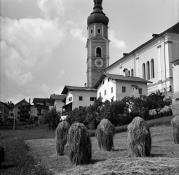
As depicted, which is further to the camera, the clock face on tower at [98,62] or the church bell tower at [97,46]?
the clock face on tower at [98,62]

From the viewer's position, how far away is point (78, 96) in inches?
2800

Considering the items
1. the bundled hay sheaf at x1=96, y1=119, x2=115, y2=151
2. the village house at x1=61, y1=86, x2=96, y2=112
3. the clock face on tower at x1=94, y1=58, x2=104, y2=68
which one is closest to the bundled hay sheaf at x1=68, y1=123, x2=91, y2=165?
the bundled hay sheaf at x1=96, y1=119, x2=115, y2=151

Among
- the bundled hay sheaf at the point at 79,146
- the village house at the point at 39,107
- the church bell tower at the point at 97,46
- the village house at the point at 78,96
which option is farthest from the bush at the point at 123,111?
the village house at the point at 39,107

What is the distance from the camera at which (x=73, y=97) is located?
2778 inches

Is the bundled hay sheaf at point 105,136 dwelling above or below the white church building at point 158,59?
below

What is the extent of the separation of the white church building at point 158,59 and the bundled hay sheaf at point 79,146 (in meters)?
45.6

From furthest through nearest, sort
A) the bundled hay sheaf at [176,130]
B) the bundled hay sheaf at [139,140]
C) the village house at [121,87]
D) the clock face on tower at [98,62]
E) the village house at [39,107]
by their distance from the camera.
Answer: the village house at [39,107] → the clock face on tower at [98,62] → the village house at [121,87] → the bundled hay sheaf at [176,130] → the bundled hay sheaf at [139,140]

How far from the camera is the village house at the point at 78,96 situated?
2779 inches

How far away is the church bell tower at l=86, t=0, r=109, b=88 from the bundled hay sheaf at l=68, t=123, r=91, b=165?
84.6 metres

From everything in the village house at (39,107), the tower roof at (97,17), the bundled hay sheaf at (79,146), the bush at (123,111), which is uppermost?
the tower roof at (97,17)

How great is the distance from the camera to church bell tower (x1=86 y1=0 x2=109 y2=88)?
3932 inches

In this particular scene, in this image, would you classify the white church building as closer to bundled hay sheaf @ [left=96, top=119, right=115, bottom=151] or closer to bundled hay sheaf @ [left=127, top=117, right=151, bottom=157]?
bundled hay sheaf @ [left=96, top=119, right=115, bottom=151]

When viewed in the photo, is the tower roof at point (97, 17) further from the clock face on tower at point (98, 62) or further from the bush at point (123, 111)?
the bush at point (123, 111)

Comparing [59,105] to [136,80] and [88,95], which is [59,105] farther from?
[136,80]
